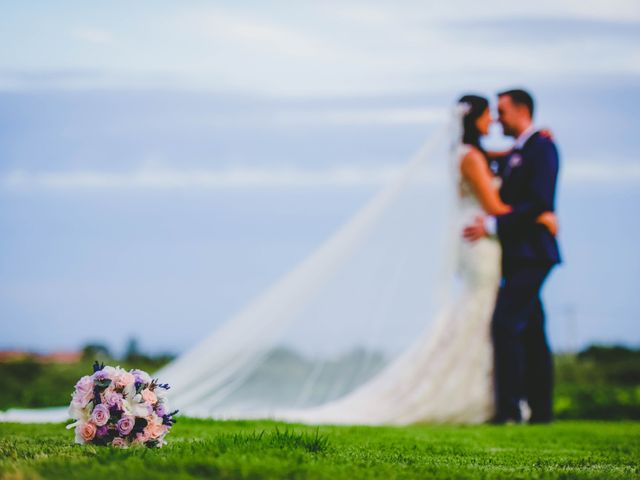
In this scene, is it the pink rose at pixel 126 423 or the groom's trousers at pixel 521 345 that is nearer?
the pink rose at pixel 126 423

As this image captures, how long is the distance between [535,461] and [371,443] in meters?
1.20

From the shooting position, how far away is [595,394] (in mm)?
13203

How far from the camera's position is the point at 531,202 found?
9.77 m

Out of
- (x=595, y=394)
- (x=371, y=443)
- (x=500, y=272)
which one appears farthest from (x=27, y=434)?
(x=595, y=394)

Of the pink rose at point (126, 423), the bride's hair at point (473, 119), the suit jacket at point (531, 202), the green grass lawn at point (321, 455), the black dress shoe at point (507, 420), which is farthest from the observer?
the bride's hair at point (473, 119)

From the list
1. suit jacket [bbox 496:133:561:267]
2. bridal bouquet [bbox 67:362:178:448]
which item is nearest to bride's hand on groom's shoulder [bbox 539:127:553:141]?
suit jacket [bbox 496:133:561:267]

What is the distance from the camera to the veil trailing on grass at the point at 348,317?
10258 millimetres

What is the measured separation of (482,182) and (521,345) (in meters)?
1.83

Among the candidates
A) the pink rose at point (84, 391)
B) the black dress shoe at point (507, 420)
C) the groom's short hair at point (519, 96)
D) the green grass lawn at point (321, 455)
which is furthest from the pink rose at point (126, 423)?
the groom's short hair at point (519, 96)

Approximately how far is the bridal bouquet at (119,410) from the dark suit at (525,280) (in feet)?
17.4

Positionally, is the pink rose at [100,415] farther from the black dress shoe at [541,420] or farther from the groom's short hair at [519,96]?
the groom's short hair at [519,96]

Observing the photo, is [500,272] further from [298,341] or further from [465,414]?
[298,341]

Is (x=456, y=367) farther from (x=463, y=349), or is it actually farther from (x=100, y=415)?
(x=100, y=415)

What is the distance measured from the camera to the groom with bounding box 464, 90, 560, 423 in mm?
9797
